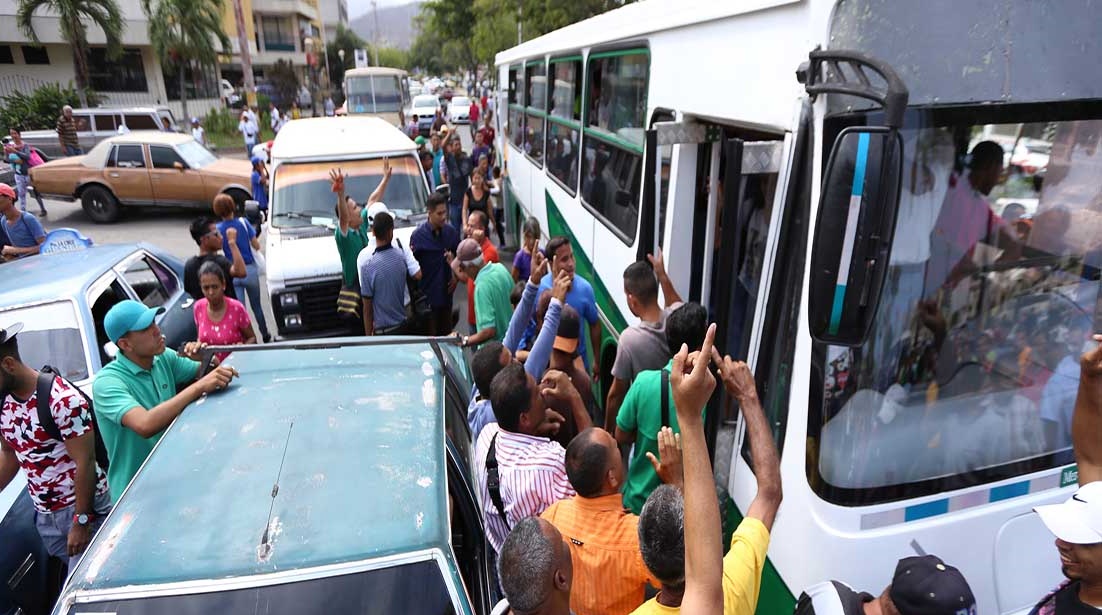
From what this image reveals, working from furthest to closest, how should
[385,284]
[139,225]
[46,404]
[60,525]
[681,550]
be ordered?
[139,225] → [385,284] → [60,525] → [46,404] → [681,550]

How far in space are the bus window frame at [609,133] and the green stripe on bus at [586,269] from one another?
41 centimetres

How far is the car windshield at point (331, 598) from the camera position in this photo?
6.68 ft

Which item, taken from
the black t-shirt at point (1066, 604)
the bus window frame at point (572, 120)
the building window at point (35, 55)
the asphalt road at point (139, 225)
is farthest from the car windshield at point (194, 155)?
the building window at point (35, 55)

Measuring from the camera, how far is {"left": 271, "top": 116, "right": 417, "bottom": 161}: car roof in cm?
752

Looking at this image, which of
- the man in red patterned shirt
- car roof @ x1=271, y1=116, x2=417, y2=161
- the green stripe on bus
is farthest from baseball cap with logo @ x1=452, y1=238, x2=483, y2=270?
car roof @ x1=271, y1=116, x2=417, y2=161

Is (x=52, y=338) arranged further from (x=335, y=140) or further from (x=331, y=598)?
(x=335, y=140)

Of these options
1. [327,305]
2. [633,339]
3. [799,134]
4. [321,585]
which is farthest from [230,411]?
[327,305]

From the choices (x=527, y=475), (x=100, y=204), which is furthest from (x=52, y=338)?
(x=100, y=204)

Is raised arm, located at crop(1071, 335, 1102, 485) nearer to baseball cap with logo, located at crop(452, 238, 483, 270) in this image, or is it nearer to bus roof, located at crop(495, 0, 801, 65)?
bus roof, located at crop(495, 0, 801, 65)

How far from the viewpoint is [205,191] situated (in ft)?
46.7

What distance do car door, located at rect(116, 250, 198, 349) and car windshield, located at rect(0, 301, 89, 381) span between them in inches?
31.6

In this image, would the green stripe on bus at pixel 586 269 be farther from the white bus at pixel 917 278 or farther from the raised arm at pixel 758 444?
the raised arm at pixel 758 444

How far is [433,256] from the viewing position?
6.00m

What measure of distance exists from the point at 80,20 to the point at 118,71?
7.50 m
